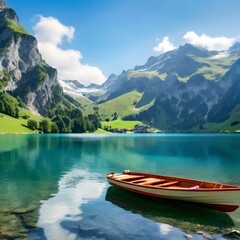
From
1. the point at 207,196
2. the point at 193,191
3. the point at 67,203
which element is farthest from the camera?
the point at 67,203

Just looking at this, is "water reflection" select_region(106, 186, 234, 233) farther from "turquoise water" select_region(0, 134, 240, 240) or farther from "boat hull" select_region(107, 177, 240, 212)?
"boat hull" select_region(107, 177, 240, 212)

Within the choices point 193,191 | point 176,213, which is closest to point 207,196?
point 193,191

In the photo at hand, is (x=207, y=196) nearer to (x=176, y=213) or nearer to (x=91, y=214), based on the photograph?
(x=176, y=213)

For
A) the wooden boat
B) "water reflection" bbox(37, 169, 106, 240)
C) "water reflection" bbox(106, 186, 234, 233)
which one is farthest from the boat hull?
"water reflection" bbox(37, 169, 106, 240)

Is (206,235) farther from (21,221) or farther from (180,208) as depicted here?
(21,221)

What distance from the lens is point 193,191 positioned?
2856 cm

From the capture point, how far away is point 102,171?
182ft

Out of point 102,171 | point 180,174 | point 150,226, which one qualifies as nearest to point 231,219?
→ point 150,226

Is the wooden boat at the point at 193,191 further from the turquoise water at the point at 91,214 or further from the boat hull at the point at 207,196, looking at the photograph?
the turquoise water at the point at 91,214

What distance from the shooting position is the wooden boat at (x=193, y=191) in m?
27.2

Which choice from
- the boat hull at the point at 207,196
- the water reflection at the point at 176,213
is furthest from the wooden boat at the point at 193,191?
the water reflection at the point at 176,213

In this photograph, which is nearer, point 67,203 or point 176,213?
point 176,213

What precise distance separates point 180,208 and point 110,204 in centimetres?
719

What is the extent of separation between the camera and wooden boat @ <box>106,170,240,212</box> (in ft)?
89.4
